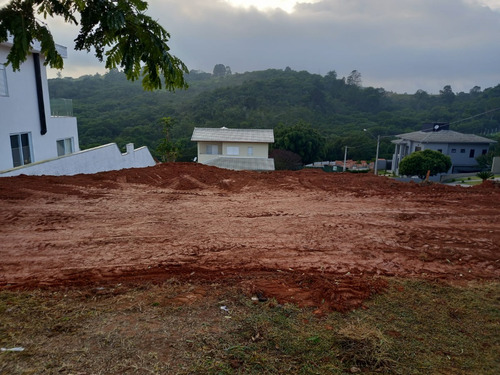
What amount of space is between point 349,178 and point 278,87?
6181 centimetres

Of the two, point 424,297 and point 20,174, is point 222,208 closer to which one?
point 424,297

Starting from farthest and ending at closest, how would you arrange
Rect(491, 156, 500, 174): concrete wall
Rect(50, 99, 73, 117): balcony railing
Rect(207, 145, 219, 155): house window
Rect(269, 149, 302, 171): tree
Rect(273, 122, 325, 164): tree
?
Rect(273, 122, 325, 164): tree
Rect(269, 149, 302, 171): tree
Rect(207, 145, 219, 155): house window
Rect(491, 156, 500, 174): concrete wall
Rect(50, 99, 73, 117): balcony railing

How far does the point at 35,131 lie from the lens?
15.3m

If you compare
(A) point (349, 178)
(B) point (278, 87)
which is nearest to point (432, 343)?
(A) point (349, 178)

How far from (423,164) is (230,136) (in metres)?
17.7

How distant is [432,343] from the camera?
356 cm

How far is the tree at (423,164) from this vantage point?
1288 inches

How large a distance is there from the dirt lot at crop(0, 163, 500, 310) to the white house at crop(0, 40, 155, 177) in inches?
137

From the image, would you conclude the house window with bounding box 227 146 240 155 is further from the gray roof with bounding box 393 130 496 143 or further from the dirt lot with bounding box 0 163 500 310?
the dirt lot with bounding box 0 163 500 310

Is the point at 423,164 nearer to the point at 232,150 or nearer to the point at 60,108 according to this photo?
the point at 232,150

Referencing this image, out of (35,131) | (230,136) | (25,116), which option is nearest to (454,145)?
(230,136)

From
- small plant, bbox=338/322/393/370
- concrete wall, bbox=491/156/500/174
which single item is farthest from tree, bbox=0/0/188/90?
concrete wall, bbox=491/156/500/174

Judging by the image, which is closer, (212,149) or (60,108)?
(60,108)

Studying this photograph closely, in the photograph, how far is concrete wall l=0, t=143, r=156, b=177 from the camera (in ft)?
37.2
